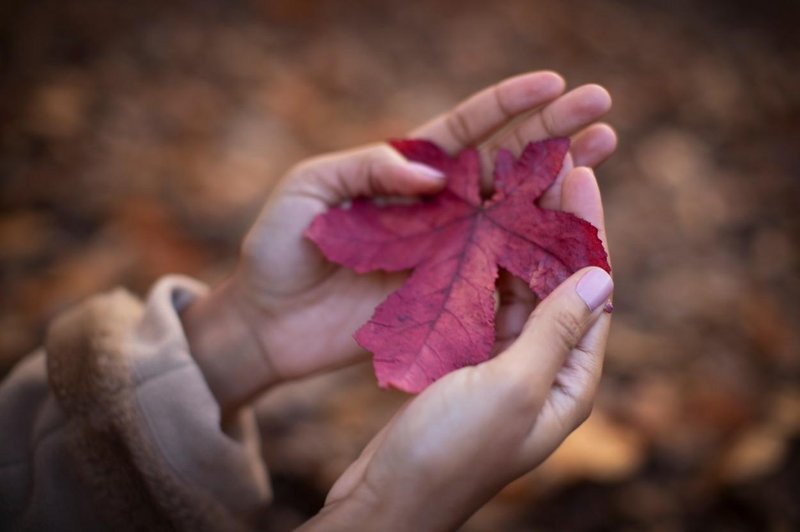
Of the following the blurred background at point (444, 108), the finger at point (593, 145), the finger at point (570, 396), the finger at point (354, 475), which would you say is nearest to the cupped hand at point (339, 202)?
the finger at point (593, 145)

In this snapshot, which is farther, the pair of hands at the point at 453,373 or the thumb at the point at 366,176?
the thumb at the point at 366,176

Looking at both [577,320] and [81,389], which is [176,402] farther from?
[577,320]

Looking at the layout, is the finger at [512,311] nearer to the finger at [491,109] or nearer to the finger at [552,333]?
the finger at [552,333]

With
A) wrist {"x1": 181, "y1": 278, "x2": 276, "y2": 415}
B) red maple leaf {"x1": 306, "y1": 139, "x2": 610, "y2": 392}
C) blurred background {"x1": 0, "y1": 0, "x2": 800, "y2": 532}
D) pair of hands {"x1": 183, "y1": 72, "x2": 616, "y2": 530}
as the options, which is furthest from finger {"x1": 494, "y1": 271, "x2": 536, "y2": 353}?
blurred background {"x1": 0, "y1": 0, "x2": 800, "y2": 532}

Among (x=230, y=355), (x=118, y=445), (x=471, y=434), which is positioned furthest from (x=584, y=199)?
(x=118, y=445)

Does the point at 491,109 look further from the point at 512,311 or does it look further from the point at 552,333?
the point at 552,333

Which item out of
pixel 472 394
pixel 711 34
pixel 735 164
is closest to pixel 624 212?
pixel 735 164

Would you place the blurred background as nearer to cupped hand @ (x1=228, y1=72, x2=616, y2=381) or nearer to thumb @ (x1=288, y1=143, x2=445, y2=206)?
cupped hand @ (x1=228, y1=72, x2=616, y2=381)

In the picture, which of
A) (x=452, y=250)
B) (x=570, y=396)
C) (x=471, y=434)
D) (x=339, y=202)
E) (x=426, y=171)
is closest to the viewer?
(x=471, y=434)
